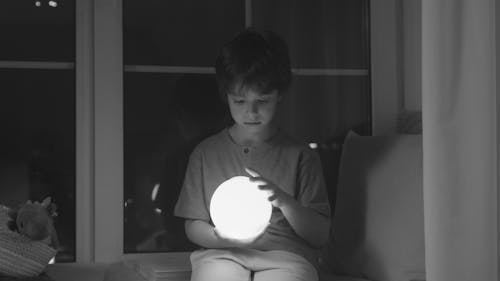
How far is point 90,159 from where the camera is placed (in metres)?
2.21

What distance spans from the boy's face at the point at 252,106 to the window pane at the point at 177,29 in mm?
484

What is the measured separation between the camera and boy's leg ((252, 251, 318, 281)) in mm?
1735

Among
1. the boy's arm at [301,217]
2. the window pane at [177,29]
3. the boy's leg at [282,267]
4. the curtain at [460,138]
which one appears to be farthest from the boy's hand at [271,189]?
the window pane at [177,29]

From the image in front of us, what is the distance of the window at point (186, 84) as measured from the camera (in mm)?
2295

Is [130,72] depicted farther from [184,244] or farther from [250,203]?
[250,203]

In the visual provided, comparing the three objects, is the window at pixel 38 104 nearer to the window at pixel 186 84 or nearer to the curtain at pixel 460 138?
the window at pixel 186 84

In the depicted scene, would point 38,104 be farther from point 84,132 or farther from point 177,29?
point 177,29

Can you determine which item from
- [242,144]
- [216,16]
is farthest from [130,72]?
[242,144]

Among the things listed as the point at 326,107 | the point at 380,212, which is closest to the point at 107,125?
the point at 326,107

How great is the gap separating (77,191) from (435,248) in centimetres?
142

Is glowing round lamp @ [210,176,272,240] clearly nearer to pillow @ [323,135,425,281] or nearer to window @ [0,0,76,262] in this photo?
pillow @ [323,135,425,281]

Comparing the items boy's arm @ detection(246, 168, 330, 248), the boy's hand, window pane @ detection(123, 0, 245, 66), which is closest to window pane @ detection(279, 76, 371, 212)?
window pane @ detection(123, 0, 245, 66)

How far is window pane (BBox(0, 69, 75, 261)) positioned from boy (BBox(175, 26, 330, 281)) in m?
0.52

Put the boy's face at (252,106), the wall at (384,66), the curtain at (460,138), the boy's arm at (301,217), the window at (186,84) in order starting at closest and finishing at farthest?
the curtain at (460,138) → the boy's arm at (301,217) → the boy's face at (252,106) → the window at (186,84) → the wall at (384,66)
